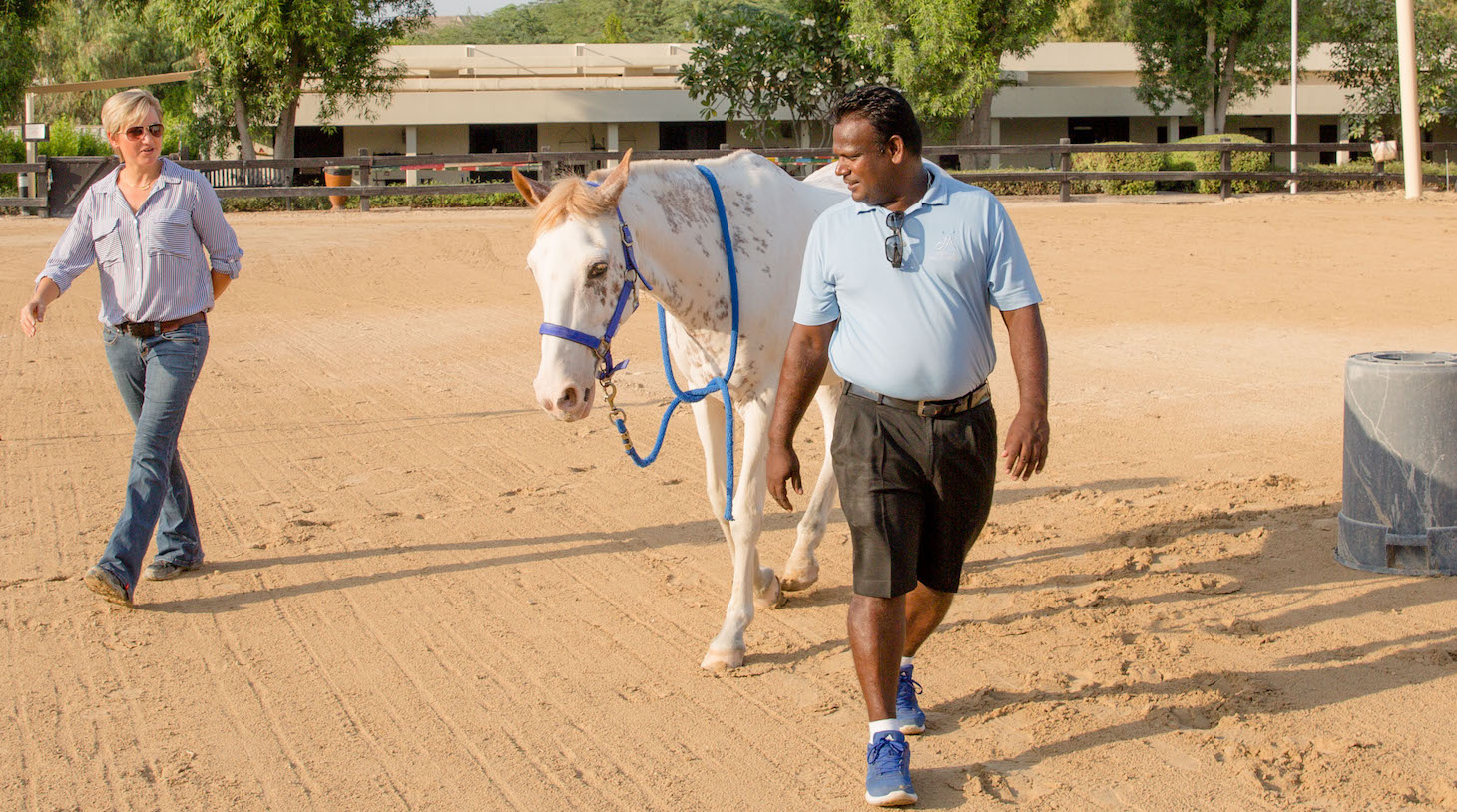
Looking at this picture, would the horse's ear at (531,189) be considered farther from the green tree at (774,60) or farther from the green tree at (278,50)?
the green tree at (774,60)

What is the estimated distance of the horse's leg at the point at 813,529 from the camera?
5477 mm

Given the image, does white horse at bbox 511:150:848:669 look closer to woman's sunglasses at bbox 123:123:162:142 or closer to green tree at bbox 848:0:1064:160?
woman's sunglasses at bbox 123:123:162:142

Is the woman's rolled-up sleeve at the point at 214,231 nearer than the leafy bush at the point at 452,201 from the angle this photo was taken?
Yes

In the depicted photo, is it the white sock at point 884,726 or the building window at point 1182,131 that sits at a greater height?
the building window at point 1182,131

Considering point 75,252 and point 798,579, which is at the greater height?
point 75,252

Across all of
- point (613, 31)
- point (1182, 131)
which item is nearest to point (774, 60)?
point (1182, 131)

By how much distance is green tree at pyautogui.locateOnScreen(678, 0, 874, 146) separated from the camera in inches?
1342

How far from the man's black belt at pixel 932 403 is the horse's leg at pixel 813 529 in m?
1.89

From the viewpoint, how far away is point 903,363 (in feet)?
11.2

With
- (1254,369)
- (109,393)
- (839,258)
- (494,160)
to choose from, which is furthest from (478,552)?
(494,160)

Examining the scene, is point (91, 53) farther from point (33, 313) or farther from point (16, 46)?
point (33, 313)

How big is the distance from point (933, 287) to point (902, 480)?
53cm

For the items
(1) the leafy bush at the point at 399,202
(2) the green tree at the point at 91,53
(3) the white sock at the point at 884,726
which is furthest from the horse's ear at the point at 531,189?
(2) the green tree at the point at 91,53

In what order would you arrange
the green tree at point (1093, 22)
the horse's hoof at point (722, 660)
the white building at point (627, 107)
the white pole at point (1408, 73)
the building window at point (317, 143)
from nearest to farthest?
the horse's hoof at point (722, 660) < the white pole at point (1408, 73) < the white building at point (627, 107) < the building window at point (317, 143) < the green tree at point (1093, 22)
